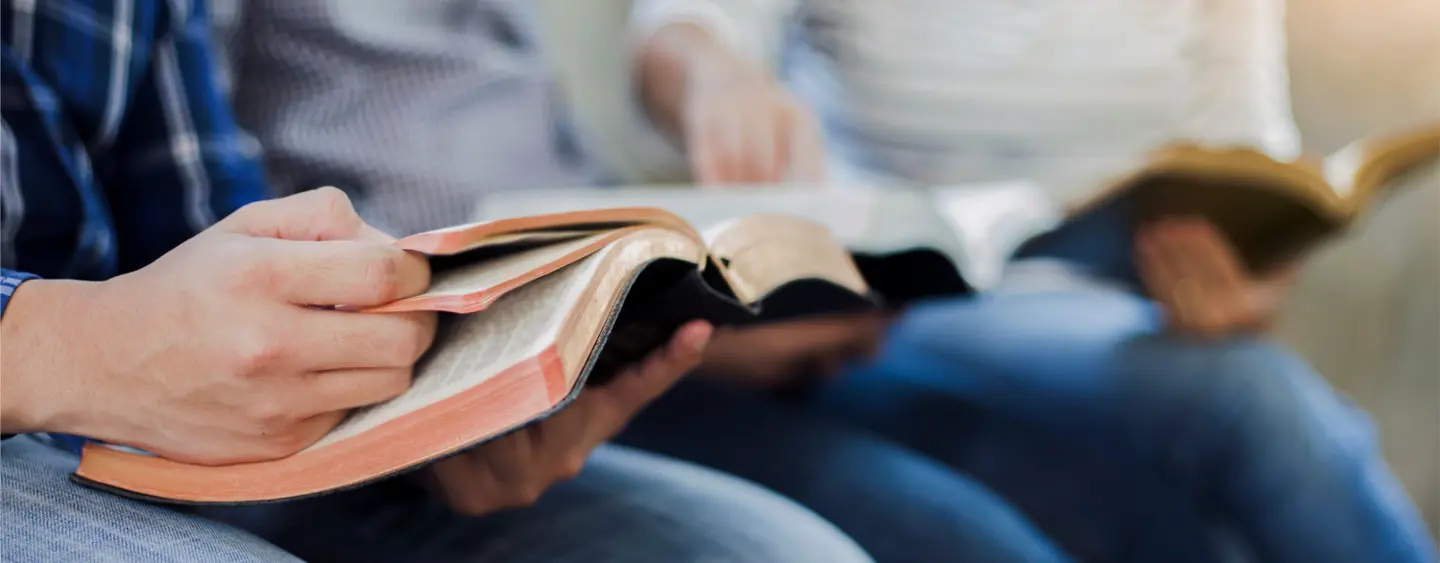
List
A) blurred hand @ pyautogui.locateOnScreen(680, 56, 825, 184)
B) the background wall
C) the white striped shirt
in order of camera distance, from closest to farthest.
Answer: blurred hand @ pyautogui.locateOnScreen(680, 56, 825, 184) → the white striped shirt → the background wall

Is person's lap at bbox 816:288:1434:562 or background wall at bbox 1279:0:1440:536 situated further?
background wall at bbox 1279:0:1440:536

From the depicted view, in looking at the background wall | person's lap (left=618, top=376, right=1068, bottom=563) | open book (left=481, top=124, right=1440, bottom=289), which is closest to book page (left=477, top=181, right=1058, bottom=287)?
open book (left=481, top=124, right=1440, bottom=289)

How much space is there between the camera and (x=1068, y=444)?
583 mm

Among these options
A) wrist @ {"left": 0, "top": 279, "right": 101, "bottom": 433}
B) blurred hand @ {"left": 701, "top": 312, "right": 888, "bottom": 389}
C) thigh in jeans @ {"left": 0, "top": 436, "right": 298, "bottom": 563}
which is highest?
blurred hand @ {"left": 701, "top": 312, "right": 888, "bottom": 389}

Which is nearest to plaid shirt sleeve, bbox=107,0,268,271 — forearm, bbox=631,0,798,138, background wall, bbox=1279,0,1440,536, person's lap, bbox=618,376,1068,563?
person's lap, bbox=618,376,1068,563

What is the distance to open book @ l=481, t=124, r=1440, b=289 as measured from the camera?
0.37m

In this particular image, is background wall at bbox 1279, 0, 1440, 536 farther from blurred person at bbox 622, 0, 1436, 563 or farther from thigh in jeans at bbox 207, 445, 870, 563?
thigh in jeans at bbox 207, 445, 870, 563

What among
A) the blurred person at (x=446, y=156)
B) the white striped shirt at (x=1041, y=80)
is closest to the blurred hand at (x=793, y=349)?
the blurred person at (x=446, y=156)

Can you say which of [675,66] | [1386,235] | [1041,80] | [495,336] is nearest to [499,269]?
[495,336]

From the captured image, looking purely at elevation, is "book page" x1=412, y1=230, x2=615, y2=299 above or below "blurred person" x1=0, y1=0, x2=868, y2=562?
above

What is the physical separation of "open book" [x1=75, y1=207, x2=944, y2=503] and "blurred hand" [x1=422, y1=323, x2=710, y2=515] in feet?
0.18

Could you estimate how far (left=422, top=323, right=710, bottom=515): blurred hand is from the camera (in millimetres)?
306

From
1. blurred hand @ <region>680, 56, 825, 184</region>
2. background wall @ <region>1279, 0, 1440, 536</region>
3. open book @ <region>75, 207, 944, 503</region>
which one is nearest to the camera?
open book @ <region>75, 207, 944, 503</region>

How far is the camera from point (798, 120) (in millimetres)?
583
